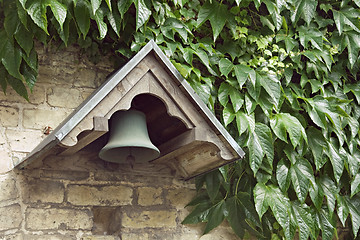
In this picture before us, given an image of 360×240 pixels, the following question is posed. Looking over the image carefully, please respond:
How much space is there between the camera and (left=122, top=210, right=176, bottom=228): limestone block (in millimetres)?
3188

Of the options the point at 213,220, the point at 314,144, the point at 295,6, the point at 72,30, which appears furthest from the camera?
the point at 295,6

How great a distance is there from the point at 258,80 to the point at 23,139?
1.51 m

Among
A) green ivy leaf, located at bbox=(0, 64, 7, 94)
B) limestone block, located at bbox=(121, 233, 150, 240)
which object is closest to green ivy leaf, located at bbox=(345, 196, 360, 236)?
limestone block, located at bbox=(121, 233, 150, 240)

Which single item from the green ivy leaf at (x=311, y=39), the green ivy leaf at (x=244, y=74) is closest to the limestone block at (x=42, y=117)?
the green ivy leaf at (x=244, y=74)

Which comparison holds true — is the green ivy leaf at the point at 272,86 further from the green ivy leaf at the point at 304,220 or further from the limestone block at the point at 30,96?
the limestone block at the point at 30,96

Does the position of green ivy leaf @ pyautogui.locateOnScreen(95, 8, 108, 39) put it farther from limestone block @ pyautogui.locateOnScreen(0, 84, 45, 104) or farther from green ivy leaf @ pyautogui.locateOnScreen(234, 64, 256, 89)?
green ivy leaf @ pyautogui.locateOnScreen(234, 64, 256, 89)

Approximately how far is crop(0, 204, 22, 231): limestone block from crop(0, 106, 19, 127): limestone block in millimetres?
467

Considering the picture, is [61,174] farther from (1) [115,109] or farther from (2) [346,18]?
(2) [346,18]

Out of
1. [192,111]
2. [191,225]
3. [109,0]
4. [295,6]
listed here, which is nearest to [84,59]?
[109,0]

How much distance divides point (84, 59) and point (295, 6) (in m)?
1.59

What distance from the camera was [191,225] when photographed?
3.40 m

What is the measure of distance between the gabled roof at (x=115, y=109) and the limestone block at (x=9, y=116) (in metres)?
0.25

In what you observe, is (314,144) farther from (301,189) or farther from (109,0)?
(109,0)

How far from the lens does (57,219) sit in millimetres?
3010
